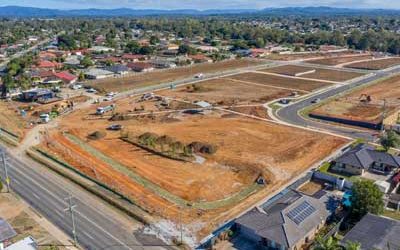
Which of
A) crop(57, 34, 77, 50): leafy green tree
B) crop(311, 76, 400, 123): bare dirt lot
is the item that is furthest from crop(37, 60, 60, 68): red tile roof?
crop(311, 76, 400, 123): bare dirt lot

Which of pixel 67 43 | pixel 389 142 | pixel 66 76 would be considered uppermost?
pixel 67 43

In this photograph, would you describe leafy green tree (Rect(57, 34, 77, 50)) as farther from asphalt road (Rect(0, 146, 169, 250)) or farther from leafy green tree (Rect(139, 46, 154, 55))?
asphalt road (Rect(0, 146, 169, 250))

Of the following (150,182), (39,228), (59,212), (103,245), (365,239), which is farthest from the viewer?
(150,182)

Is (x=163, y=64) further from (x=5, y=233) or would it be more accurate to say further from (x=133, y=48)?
(x=5, y=233)

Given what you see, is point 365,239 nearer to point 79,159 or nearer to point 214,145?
point 214,145

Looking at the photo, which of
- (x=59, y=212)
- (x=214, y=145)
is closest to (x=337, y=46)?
(x=214, y=145)

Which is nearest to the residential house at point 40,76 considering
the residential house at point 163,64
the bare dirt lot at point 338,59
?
the residential house at point 163,64

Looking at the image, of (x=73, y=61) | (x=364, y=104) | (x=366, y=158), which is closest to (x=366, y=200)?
(x=366, y=158)
